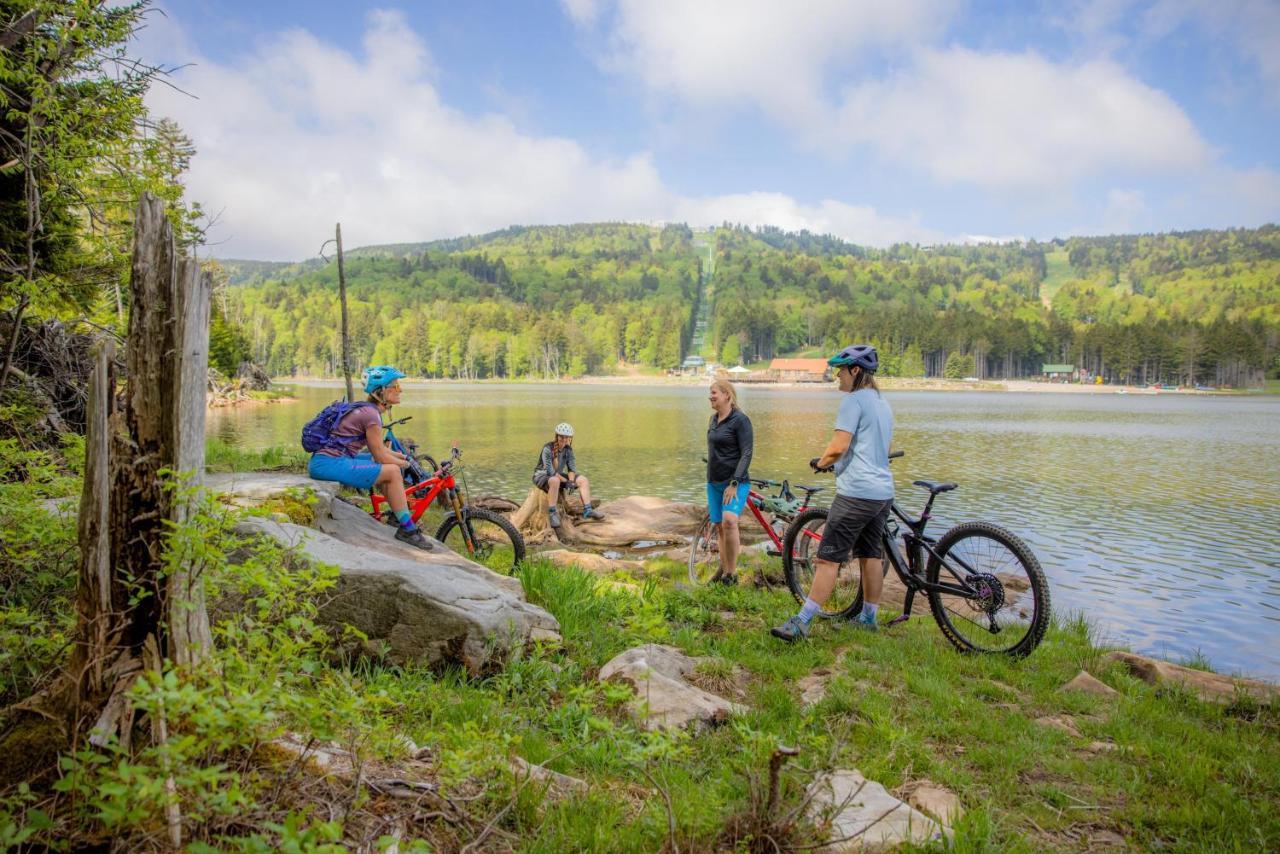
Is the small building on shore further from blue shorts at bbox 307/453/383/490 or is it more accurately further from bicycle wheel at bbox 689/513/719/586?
blue shorts at bbox 307/453/383/490

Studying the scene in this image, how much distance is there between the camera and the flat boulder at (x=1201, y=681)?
5.34 metres

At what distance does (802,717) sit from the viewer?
462cm

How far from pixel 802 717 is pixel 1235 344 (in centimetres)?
15759

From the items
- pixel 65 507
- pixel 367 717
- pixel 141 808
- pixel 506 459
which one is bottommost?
pixel 506 459

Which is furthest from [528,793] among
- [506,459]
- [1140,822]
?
[506,459]

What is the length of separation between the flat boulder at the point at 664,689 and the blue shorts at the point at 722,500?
2593mm

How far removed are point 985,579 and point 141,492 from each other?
20.8ft

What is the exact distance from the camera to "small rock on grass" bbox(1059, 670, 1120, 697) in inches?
211

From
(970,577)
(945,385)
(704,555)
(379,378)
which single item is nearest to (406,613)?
(379,378)

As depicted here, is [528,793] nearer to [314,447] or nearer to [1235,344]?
[314,447]

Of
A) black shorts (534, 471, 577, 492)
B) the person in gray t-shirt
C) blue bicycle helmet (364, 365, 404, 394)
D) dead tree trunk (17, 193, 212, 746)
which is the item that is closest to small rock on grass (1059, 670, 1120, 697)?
the person in gray t-shirt

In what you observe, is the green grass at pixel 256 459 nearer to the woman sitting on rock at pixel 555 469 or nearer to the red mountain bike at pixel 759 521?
the woman sitting on rock at pixel 555 469

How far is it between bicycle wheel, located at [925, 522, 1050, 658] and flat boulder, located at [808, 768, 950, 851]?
324 centimetres

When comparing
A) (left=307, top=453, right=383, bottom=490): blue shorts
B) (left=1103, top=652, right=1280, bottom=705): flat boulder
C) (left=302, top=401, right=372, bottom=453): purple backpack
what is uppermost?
(left=302, top=401, right=372, bottom=453): purple backpack
